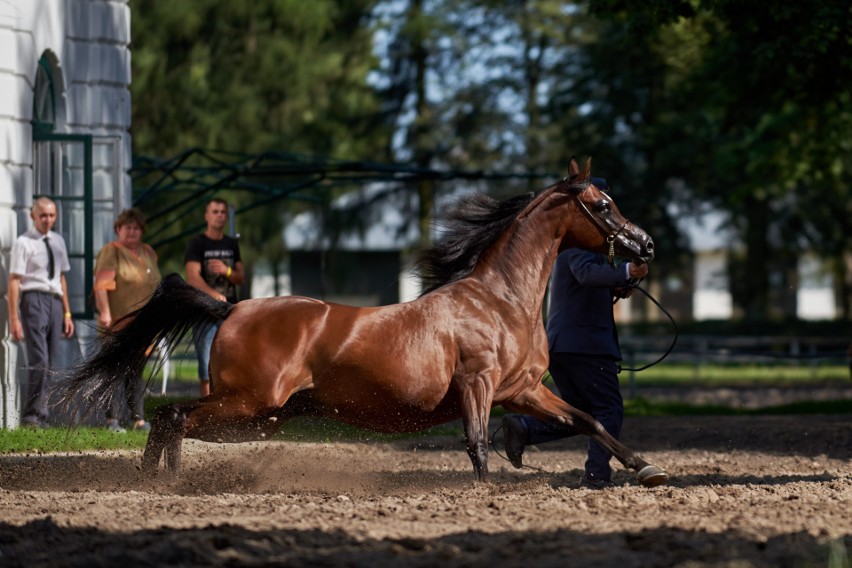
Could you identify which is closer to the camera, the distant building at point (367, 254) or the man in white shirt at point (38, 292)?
the man in white shirt at point (38, 292)

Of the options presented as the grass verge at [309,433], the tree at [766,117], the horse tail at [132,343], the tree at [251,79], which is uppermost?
the tree at [251,79]

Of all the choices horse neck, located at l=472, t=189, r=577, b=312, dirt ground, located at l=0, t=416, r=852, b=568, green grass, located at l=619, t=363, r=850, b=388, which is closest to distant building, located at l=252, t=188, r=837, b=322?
green grass, located at l=619, t=363, r=850, b=388

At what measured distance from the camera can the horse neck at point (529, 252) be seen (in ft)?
26.2

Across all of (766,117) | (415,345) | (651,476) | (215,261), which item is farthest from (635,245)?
(766,117)

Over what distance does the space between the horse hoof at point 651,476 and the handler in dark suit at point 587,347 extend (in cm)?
35

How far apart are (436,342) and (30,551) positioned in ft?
9.55

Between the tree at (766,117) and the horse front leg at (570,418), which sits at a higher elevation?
the tree at (766,117)

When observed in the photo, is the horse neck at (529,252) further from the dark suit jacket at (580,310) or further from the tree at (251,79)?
the tree at (251,79)

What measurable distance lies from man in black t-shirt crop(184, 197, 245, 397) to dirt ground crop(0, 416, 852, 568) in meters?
1.59

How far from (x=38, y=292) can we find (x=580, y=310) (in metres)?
4.82

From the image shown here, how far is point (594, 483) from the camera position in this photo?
26.7 feet

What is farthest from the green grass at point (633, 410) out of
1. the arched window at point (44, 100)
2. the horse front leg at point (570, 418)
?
the arched window at point (44, 100)

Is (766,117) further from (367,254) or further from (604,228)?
(367,254)

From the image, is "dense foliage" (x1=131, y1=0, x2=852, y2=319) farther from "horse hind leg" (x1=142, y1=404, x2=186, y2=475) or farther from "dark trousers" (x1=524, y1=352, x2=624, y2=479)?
"horse hind leg" (x1=142, y1=404, x2=186, y2=475)
